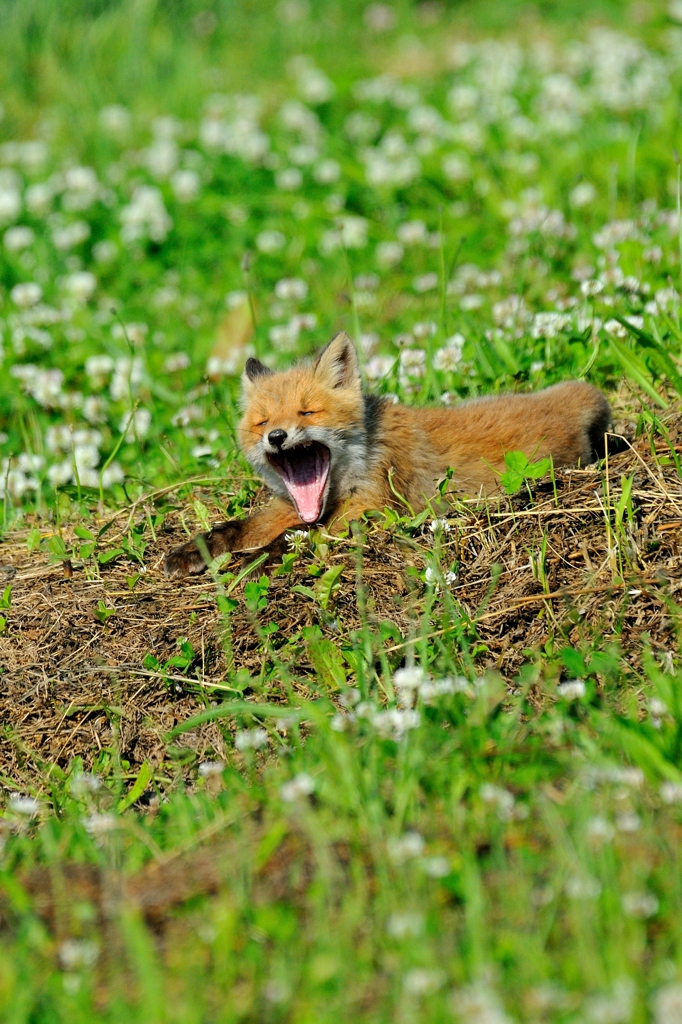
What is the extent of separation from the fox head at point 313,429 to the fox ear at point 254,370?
0.17 metres

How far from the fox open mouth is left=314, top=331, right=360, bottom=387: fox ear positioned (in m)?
0.32

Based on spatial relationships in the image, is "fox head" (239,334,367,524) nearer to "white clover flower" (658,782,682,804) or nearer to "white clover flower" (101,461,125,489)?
"white clover flower" (101,461,125,489)

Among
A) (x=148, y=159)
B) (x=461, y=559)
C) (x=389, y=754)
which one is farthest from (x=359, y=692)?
(x=148, y=159)

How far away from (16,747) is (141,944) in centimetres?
193

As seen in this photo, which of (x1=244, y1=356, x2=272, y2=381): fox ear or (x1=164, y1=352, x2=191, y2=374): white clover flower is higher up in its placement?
(x1=244, y1=356, x2=272, y2=381): fox ear

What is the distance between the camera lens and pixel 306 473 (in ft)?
15.4

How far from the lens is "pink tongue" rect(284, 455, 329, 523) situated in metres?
4.58

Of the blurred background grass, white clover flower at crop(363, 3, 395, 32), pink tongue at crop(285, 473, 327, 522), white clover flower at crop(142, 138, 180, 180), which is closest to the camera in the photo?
pink tongue at crop(285, 473, 327, 522)

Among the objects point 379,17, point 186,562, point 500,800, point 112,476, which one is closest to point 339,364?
point 186,562

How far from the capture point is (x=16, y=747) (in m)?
4.09

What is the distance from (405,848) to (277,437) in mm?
2139

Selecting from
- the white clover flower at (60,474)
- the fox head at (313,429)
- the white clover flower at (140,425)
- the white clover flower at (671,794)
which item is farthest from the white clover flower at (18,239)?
the white clover flower at (671,794)

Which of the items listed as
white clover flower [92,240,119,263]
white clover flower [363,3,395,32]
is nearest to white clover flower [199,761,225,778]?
white clover flower [92,240,119,263]

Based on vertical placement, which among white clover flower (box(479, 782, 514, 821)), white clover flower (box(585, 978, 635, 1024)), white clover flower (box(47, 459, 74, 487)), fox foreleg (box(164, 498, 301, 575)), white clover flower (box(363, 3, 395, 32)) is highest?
white clover flower (box(363, 3, 395, 32))
